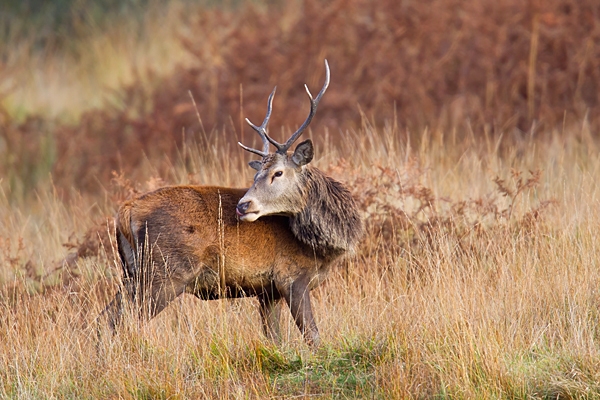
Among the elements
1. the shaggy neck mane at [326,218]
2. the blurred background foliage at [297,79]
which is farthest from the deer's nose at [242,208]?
the blurred background foliage at [297,79]

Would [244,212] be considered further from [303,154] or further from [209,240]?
[303,154]

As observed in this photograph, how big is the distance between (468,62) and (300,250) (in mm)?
9957

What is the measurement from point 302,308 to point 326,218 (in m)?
0.76

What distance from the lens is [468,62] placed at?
1600 cm

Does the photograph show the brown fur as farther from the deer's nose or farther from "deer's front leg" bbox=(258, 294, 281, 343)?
the deer's nose

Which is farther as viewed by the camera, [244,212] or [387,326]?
[244,212]

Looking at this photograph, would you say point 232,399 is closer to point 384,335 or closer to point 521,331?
point 384,335

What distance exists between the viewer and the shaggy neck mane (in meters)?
6.91

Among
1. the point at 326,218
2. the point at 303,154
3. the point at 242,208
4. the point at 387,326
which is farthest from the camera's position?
the point at 326,218

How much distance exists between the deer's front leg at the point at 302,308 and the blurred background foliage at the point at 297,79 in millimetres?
7555

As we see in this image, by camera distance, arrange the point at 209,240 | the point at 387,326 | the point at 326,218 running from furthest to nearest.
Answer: the point at 326,218 → the point at 209,240 → the point at 387,326

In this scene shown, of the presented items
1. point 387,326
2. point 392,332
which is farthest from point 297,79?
point 392,332

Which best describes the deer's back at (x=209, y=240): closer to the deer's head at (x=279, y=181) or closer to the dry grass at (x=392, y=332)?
the deer's head at (x=279, y=181)

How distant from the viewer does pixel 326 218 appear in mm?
7016
